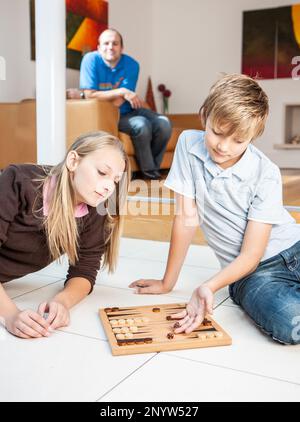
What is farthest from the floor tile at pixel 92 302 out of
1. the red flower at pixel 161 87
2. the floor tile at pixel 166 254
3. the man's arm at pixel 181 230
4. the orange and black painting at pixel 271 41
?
the red flower at pixel 161 87

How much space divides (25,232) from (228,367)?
711mm

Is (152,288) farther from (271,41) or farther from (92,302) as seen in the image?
(271,41)

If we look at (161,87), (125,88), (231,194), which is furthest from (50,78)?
(161,87)

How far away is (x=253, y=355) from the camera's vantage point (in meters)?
1.14

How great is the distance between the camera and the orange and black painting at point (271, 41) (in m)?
5.72

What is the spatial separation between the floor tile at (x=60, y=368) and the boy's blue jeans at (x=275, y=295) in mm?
341

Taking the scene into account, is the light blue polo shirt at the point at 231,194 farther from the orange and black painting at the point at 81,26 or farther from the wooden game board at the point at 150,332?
the orange and black painting at the point at 81,26

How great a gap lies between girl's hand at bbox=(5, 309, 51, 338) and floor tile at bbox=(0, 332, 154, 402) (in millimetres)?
15

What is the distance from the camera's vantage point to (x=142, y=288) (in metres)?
1.61

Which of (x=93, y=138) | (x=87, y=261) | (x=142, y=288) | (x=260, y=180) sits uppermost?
(x=93, y=138)

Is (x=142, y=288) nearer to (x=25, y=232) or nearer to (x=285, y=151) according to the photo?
(x=25, y=232)

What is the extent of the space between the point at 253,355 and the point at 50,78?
2.08m

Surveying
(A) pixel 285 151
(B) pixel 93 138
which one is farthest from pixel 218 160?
(A) pixel 285 151

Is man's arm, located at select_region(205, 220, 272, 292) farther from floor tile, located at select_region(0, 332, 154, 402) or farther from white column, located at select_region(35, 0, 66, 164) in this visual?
white column, located at select_region(35, 0, 66, 164)
